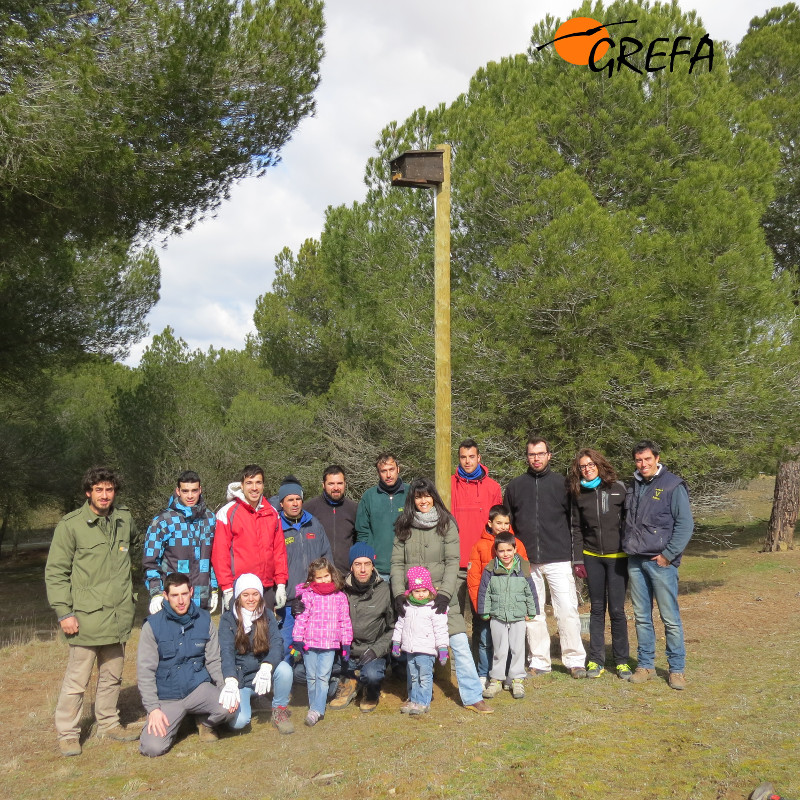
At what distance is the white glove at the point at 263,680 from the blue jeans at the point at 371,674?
2.36ft

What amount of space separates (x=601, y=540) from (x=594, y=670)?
39.9 inches

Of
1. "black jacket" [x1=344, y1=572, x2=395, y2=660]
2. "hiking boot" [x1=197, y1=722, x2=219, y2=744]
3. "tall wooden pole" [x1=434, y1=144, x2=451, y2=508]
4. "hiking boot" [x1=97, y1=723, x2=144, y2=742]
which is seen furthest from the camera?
"tall wooden pole" [x1=434, y1=144, x2=451, y2=508]

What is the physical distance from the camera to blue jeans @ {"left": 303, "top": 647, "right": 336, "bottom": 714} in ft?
15.9

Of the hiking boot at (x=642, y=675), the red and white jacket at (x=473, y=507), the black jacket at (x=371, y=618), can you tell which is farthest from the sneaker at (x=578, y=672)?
the black jacket at (x=371, y=618)

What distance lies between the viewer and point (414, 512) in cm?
520

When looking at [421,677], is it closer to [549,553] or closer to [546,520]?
[549,553]

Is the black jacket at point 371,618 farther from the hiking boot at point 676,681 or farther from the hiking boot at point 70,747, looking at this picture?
the hiking boot at point 676,681

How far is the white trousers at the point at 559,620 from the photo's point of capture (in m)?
5.50

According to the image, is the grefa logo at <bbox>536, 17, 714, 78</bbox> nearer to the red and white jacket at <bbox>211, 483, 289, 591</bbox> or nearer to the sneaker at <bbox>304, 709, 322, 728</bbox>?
the red and white jacket at <bbox>211, 483, 289, 591</bbox>

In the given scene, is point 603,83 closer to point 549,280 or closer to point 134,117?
point 549,280

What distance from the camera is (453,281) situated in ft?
31.6

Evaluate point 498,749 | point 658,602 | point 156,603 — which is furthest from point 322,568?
point 658,602

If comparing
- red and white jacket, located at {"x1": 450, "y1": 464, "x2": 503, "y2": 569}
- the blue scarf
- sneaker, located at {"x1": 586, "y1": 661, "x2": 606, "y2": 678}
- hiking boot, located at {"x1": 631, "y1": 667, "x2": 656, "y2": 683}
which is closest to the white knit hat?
red and white jacket, located at {"x1": 450, "y1": 464, "x2": 503, "y2": 569}

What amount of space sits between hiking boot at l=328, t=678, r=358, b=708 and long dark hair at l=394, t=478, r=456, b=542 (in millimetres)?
1138
